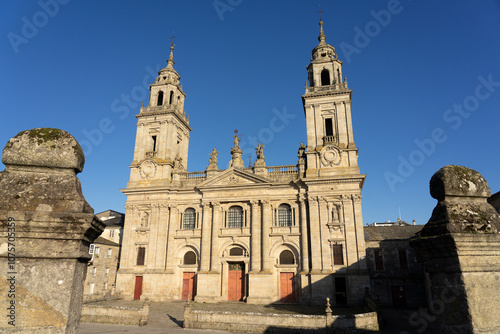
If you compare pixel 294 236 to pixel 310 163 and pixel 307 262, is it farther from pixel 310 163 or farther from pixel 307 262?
pixel 310 163

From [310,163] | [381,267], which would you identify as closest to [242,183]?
[310,163]

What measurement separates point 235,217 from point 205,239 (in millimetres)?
3892

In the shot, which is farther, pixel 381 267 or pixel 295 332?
pixel 381 267

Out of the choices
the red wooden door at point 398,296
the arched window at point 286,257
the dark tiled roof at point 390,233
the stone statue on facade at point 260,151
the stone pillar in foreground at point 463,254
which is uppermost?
the stone statue on facade at point 260,151

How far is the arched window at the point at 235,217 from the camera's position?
113 ft

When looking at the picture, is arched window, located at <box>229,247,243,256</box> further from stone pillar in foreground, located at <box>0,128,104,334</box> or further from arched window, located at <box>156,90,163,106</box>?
stone pillar in foreground, located at <box>0,128,104,334</box>

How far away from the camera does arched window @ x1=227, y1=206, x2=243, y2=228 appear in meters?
34.3

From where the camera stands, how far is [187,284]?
33375 millimetres

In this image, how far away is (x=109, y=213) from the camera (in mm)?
48812

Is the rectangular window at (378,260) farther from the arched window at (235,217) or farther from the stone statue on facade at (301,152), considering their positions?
the arched window at (235,217)

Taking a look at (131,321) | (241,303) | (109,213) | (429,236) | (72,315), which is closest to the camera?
(72,315)

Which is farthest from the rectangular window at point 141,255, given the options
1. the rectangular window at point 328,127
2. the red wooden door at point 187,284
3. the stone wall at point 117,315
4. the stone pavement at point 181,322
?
the rectangular window at point 328,127

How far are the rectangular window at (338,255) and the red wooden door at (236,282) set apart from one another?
935 cm

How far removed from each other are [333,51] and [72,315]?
131ft
